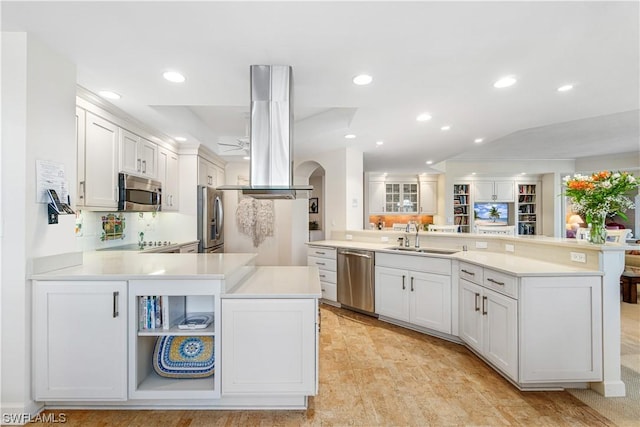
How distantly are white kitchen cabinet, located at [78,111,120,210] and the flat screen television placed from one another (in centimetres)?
741

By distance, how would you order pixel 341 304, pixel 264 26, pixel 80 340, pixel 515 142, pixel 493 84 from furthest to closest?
pixel 515 142, pixel 341 304, pixel 493 84, pixel 80 340, pixel 264 26

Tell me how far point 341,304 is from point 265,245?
8.28ft

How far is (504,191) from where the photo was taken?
7.69 metres

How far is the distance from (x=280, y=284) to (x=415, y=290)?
69.6 inches

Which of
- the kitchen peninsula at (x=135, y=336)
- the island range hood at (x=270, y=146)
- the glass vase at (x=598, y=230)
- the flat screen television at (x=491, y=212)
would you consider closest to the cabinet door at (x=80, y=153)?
the kitchen peninsula at (x=135, y=336)

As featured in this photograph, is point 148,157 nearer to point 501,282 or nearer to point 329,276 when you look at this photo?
point 329,276

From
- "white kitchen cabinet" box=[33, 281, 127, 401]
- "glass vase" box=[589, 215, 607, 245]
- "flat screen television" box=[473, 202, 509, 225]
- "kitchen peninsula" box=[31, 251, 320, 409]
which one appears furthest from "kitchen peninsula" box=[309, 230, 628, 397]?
"flat screen television" box=[473, 202, 509, 225]

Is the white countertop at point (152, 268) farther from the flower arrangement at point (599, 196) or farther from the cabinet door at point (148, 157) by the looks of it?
the flower arrangement at point (599, 196)

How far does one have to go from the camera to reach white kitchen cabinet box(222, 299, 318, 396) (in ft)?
6.34

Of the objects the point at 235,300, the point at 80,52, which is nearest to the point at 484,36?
the point at 235,300

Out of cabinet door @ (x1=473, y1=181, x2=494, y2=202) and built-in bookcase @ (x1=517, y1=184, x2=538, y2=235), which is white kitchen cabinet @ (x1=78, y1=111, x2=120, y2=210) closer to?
cabinet door @ (x1=473, y1=181, x2=494, y2=202)

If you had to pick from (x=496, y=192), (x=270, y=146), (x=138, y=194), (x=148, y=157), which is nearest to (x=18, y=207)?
(x=270, y=146)

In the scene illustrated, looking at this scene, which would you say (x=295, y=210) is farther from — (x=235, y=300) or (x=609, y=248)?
(x=609, y=248)

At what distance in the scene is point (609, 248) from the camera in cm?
219
